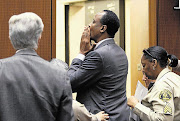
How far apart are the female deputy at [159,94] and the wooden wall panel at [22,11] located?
1259mm

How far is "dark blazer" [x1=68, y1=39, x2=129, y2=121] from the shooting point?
2.57 metres

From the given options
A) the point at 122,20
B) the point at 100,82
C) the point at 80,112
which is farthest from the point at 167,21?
the point at 80,112

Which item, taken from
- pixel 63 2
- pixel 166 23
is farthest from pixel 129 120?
pixel 63 2

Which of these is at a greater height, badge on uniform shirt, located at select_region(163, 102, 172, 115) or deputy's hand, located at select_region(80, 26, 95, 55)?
deputy's hand, located at select_region(80, 26, 95, 55)

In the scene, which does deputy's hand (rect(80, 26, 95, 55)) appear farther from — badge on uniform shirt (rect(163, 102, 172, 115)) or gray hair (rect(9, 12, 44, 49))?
gray hair (rect(9, 12, 44, 49))

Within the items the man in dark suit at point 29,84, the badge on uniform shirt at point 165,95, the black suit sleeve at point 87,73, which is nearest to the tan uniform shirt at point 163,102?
the badge on uniform shirt at point 165,95

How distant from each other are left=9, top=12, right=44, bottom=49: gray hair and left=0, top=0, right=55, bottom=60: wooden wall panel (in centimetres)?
188

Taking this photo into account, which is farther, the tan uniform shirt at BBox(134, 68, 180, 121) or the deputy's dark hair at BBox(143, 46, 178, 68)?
the deputy's dark hair at BBox(143, 46, 178, 68)

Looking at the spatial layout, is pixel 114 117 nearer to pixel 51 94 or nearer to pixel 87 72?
pixel 87 72

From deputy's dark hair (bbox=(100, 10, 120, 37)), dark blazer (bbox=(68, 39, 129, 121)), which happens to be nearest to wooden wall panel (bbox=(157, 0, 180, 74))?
deputy's dark hair (bbox=(100, 10, 120, 37))

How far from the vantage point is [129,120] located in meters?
2.78

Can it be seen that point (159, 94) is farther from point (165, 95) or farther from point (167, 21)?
point (167, 21)

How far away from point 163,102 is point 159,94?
65 mm

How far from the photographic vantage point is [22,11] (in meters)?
3.73
